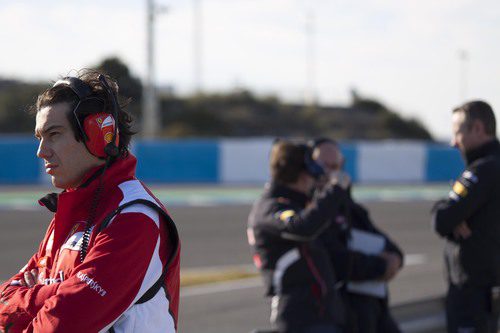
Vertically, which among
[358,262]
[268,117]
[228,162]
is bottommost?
[228,162]

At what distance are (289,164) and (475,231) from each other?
109 centimetres

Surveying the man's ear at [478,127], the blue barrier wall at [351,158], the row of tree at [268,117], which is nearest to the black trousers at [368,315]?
the man's ear at [478,127]

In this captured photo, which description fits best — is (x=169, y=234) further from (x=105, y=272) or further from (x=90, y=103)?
(x=90, y=103)

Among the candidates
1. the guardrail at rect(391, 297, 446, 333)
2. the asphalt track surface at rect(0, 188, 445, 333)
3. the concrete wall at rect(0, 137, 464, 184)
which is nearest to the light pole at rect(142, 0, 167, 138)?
the concrete wall at rect(0, 137, 464, 184)

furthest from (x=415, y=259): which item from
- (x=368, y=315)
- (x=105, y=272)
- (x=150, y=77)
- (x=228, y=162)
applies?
(x=150, y=77)

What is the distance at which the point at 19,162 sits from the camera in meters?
23.2

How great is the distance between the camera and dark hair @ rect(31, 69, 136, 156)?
2598 millimetres

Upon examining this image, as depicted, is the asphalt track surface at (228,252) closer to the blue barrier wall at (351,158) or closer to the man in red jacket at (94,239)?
the blue barrier wall at (351,158)

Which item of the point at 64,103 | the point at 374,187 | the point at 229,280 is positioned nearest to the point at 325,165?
the point at 64,103

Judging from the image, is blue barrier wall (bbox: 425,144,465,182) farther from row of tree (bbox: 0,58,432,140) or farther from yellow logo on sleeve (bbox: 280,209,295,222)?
yellow logo on sleeve (bbox: 280,209,295,222)

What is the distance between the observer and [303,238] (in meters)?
4.39

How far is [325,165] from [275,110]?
49.7 m

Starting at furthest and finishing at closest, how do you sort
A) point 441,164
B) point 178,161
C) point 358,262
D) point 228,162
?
point 441,164
point 228,162
point 178,161
point 358,262

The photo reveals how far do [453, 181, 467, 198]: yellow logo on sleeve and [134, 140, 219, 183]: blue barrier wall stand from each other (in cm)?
1947
